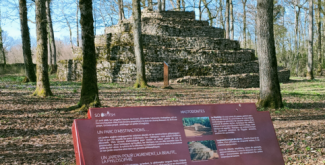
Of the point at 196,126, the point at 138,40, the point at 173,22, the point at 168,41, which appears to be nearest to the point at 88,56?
the point at 196,126

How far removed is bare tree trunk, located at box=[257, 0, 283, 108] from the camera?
28.0 feet

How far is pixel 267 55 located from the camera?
8.57 metres

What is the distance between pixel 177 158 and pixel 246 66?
2161 centimetres

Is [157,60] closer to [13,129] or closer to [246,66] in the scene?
[246,66]

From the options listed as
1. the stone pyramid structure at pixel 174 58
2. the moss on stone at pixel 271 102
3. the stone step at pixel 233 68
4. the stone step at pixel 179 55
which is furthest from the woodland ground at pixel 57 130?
the stone step at pixel 233 68

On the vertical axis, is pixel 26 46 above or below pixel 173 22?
below

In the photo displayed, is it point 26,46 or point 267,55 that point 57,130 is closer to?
point 267,55

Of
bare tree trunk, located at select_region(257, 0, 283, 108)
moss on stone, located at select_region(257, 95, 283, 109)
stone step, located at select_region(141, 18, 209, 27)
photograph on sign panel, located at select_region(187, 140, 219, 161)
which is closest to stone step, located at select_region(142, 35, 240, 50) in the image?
stone step, located at select_region(141, 18, 209, 27)

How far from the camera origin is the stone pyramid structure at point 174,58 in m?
19.8

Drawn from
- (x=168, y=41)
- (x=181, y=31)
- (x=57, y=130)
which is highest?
(x=181, y=31)

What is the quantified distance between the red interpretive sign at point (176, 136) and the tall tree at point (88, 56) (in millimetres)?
5522

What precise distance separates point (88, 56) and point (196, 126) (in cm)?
566

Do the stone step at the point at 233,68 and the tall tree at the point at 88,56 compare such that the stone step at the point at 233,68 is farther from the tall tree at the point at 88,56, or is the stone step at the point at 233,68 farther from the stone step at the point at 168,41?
the tall tree at the point at 88,56

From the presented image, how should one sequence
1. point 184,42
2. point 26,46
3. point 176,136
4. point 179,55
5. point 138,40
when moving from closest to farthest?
1. point 176,136
2. point 138,40
3. point 26,46
4. point 179,55
5. point 184,42
